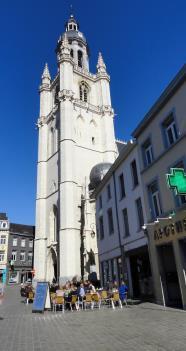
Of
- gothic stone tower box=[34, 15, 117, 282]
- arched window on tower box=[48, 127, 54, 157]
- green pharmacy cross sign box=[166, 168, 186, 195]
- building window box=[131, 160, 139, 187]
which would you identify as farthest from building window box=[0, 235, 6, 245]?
green pharmacy cross sign box=[166, 168, 186, 195]

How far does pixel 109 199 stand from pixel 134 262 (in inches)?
228

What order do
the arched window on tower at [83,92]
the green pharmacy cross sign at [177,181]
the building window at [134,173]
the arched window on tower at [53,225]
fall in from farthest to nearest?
the arched window on tower at [83,92] < the arched window on tower at [53,225] < the building window at [134,173] < the green pharmacy cross sign at [177,181]

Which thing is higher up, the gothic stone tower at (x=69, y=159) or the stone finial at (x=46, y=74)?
the stone finial at (x=46, y=74)

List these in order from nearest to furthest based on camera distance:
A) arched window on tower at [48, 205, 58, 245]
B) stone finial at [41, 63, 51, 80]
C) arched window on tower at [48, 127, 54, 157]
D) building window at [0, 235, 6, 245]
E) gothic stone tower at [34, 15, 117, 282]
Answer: gothic stone tower at [34, 15, 117, 282] < arched window on tower at [48, 205, 58, 245] < arched window on tower at [48, 127, 54, 157] < building window at [0, 235, 6, 245] < stone finial at [41, 63, 51, 80]

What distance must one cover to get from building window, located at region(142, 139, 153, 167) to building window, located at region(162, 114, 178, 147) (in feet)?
6.11

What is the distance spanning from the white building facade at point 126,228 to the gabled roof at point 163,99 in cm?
168

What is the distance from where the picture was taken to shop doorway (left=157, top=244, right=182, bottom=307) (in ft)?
44.6

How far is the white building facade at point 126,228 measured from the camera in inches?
687

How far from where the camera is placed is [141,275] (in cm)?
1847

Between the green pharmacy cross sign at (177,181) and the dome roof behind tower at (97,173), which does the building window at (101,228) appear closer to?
the dome roof behind tower at (97,173)

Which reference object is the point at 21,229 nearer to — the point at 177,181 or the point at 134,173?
the point at 134,173

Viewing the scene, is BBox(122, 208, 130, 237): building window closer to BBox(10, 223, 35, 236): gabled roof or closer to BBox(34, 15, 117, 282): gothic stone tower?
BBox(34, 15, 117, 282): gothic stone tower

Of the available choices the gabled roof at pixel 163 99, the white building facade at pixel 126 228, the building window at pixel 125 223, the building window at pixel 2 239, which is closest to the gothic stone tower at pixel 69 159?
the white building facade at pixel 126 228

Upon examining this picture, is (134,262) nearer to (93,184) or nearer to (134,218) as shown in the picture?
(134,218)
